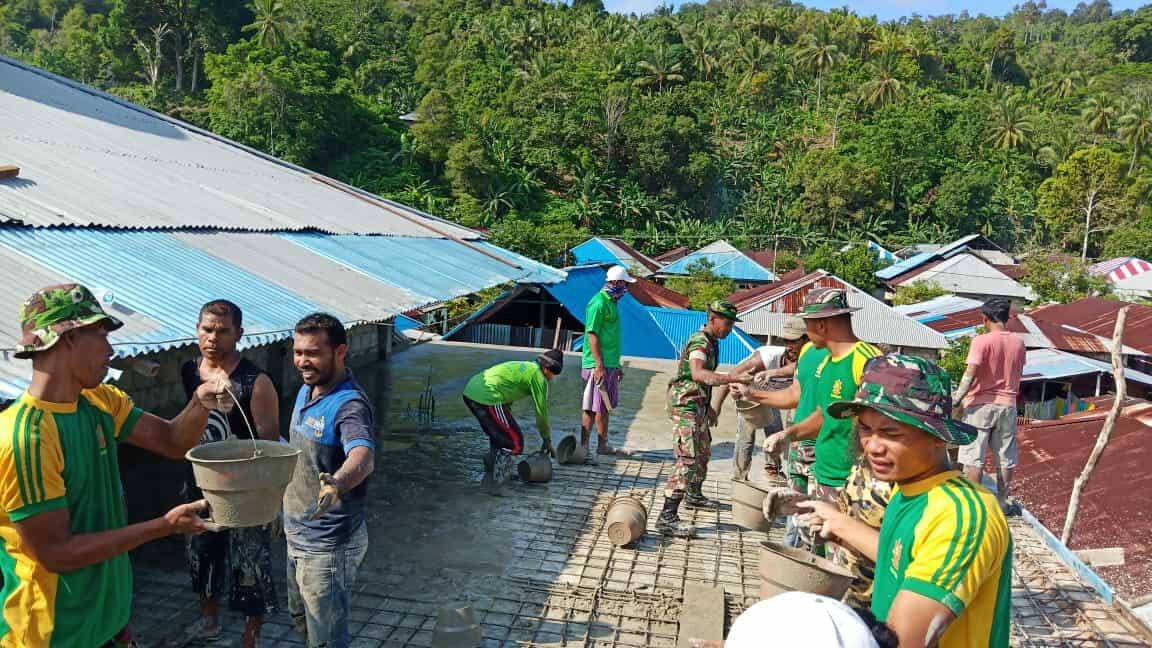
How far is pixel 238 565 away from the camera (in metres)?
3.65

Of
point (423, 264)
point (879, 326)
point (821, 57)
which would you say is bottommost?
point (879, 326)

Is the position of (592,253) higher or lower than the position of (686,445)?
higher

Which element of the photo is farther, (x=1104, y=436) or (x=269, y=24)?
(x=269, y=24)

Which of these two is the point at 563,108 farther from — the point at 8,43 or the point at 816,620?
the point at 816,620

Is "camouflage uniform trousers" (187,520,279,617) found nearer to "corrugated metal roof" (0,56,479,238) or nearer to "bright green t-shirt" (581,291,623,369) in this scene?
"corrugated metal roof" (0,56,479,238)

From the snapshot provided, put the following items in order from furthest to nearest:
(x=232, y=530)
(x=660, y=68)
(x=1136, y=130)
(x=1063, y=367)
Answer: (x=660, y=68) → (x=1136, y=130) → (x=1063, y=367) → (x=232, y=530)

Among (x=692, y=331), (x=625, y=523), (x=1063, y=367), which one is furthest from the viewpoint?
(x=692, y=331)

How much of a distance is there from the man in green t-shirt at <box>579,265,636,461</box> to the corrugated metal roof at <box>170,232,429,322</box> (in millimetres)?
1820

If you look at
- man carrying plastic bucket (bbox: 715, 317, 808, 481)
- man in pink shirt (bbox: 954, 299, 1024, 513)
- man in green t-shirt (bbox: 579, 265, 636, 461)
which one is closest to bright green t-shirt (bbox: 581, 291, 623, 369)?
man in green t-shirt (bbox: 579, 265, 636, 461)

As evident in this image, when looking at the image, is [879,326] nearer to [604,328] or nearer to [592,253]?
[604,328]

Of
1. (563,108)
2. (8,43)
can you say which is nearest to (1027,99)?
(563,108)

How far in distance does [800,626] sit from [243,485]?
193 cm

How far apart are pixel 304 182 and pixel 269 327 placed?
7.55m

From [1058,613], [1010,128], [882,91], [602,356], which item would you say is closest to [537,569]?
[602,356]
